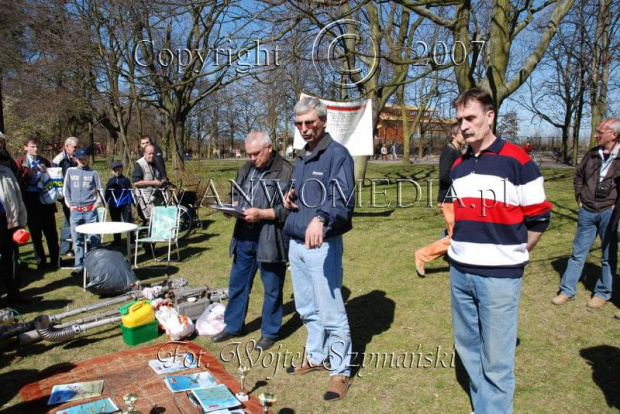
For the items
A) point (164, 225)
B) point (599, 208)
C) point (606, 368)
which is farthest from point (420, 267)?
point (164, 225)

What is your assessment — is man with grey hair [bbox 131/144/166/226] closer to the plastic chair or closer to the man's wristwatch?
the plastic chair

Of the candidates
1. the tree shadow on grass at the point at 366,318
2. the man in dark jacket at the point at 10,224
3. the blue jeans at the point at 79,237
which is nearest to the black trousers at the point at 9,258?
the man in dark jacket at the point at 10,224

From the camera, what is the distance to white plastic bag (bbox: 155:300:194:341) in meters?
4.44

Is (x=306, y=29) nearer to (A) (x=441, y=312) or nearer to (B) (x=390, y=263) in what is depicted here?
(B) (x=390, y=263)

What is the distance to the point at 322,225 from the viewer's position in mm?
3045

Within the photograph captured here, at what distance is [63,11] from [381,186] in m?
10.9

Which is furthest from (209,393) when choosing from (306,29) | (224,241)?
(306,29)

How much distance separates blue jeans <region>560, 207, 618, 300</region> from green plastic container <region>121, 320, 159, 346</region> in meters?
4.40

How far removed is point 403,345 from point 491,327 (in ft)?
5.64

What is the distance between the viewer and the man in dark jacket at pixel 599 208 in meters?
4.75

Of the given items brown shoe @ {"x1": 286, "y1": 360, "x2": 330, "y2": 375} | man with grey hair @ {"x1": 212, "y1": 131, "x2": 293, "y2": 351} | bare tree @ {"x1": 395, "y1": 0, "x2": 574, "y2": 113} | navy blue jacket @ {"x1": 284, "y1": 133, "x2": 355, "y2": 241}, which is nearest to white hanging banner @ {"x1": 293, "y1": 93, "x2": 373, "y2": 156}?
bare tree @ {"x1": 395, "y1": 0, "x2": 574, "y2": 113}

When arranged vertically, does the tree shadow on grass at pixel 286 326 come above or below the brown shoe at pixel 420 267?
below

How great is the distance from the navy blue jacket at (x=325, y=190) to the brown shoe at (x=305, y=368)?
3.71ft

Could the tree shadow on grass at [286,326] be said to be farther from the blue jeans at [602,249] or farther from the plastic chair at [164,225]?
the plastic chair at [164,225]
